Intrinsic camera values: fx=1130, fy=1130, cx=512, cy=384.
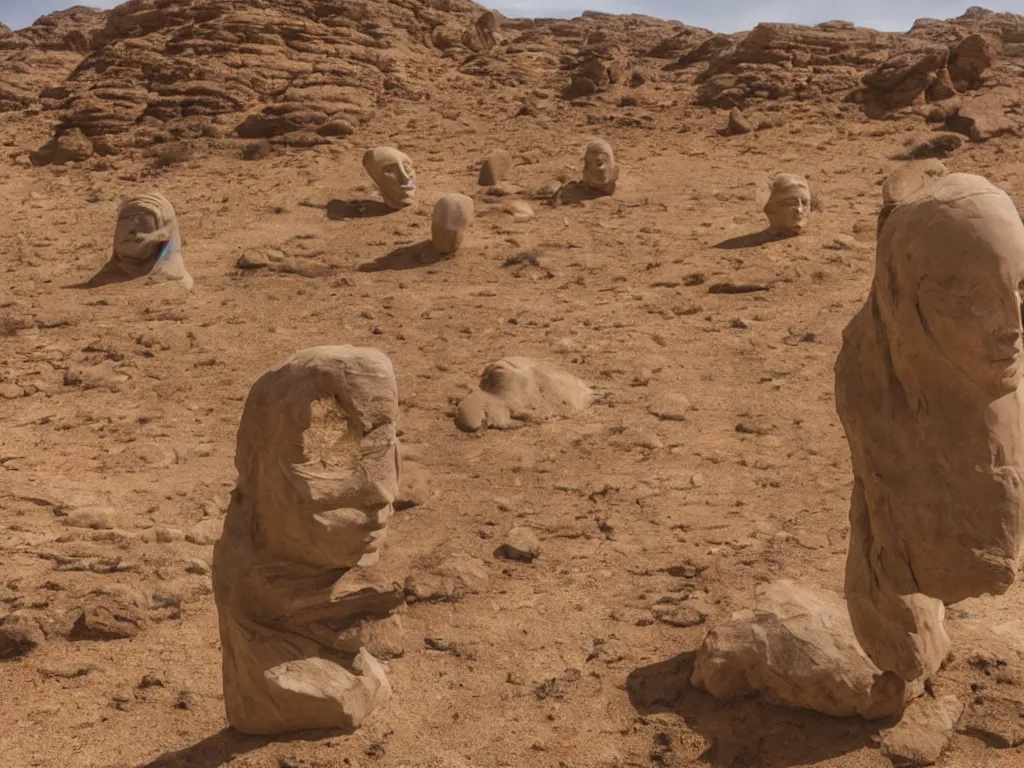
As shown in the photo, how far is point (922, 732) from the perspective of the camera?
4668mm

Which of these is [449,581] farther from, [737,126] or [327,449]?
[737,126]

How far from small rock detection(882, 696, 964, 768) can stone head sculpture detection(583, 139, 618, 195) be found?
10.9 metres

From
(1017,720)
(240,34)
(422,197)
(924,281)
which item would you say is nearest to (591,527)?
(1017,720)

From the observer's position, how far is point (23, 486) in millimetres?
7922

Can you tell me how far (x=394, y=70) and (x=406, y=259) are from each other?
9.07 m

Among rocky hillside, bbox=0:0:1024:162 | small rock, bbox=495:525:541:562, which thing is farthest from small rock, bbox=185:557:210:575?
rocky hillside, bbox=0:0:1024:162

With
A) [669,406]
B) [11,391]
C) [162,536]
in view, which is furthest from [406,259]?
[162,536]

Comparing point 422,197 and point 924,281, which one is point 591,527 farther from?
point 422,197

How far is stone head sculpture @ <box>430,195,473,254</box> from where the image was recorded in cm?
1308

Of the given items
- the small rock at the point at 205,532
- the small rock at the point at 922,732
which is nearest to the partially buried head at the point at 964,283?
the small rock at the point at 922,732

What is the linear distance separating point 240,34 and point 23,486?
1517 cm

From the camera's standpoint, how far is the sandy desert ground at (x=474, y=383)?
17.1 ft

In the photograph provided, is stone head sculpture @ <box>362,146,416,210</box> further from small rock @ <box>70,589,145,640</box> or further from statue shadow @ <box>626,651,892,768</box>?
statue shadow @ <box>626,651,892,768</box>

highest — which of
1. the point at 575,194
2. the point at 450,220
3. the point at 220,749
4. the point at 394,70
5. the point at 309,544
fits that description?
the point at 394,70
